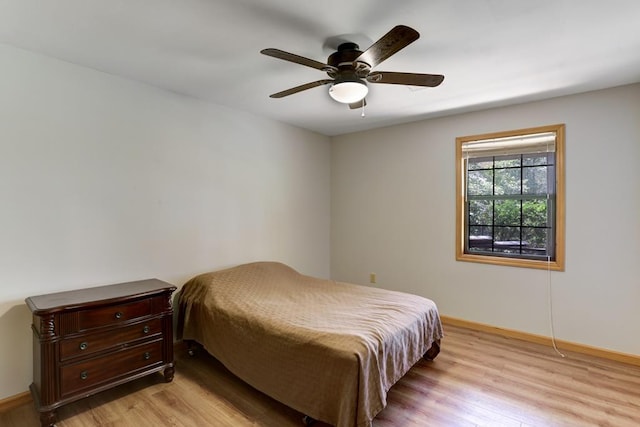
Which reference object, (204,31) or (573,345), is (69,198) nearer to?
(204,31)

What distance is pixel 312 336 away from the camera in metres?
1.92

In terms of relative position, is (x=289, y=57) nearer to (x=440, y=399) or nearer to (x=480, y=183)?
(x=440, y=399)

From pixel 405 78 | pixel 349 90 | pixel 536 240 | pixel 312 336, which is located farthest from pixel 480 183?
pixel 312 336

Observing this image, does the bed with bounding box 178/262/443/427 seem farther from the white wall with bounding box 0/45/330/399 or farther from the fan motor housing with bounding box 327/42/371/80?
the fan motor housing with bounding box 327/42/371/80

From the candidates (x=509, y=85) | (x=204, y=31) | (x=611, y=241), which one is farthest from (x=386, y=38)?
(x=611, y=241)

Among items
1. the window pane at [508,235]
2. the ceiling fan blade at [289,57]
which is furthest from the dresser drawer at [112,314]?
the window pane at [508,235]

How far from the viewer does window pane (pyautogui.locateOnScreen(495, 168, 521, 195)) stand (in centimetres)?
328

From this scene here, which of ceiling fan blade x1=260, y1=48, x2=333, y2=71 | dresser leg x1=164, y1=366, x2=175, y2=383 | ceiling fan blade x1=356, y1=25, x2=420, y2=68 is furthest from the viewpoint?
dresser leg x1=164, y1=366, x2=175, y2=383

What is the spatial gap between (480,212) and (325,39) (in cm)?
258

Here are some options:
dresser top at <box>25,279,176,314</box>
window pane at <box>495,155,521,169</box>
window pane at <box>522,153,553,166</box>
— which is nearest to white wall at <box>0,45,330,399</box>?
dresser top at <box>25,279,176,314</box>

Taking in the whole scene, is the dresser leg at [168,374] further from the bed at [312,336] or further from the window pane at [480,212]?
the window pane at [480,212]

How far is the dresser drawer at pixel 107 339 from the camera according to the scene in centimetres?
195

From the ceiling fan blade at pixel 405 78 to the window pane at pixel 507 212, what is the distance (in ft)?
6.54

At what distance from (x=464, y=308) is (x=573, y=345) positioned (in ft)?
Answer: 3.15
